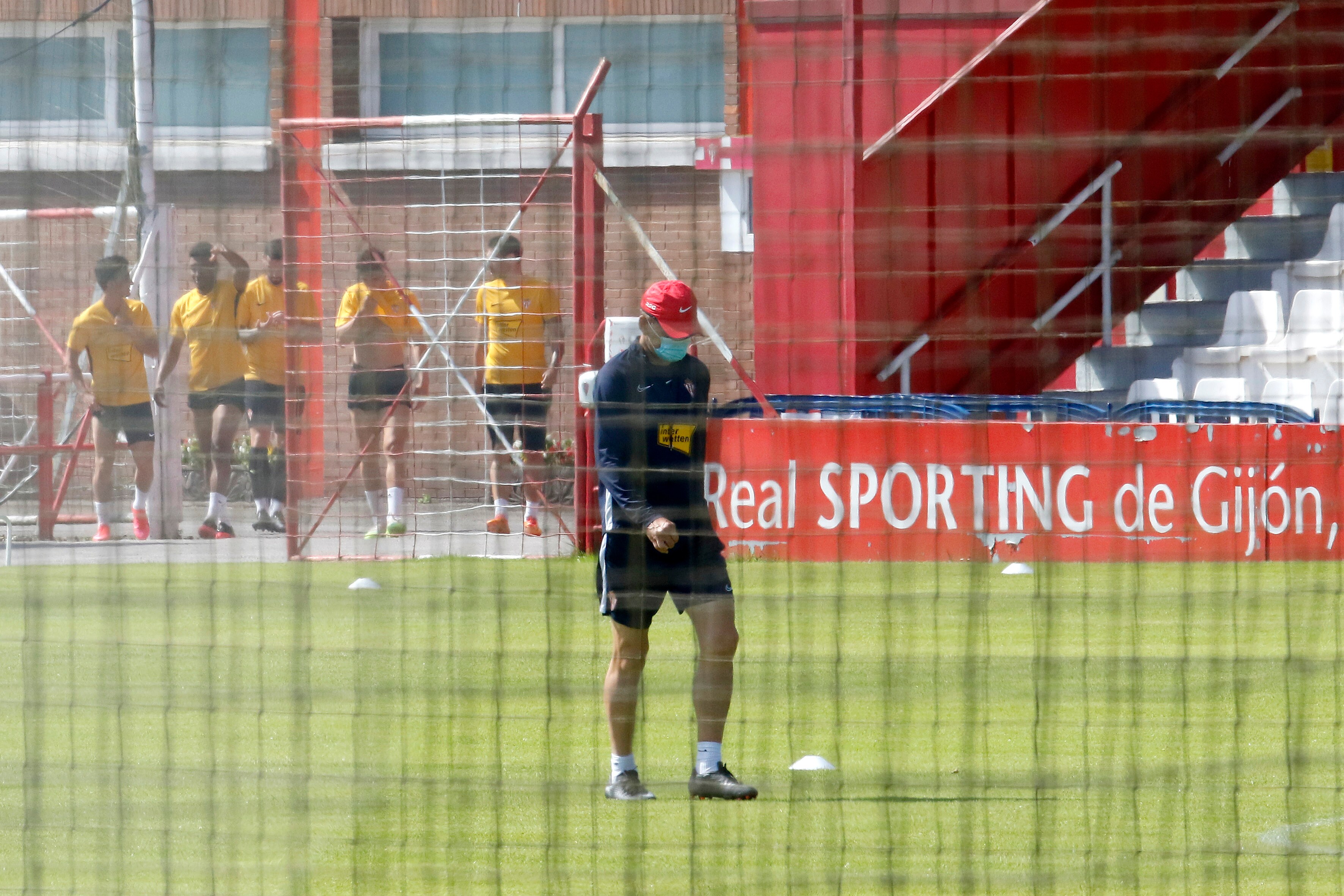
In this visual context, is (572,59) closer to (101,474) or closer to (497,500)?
(101,474)

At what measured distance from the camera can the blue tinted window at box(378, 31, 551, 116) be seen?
4527mm

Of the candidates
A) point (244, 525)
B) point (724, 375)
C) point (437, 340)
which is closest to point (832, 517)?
point (724, 375)

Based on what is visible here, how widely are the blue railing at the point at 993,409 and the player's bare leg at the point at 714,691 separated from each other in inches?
192

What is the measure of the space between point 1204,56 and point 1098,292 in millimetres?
2148

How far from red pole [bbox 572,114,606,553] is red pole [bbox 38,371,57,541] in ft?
9.36

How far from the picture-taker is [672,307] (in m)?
5.55

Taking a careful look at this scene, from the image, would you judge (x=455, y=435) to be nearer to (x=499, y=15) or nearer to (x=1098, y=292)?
(x=1098, y=292)

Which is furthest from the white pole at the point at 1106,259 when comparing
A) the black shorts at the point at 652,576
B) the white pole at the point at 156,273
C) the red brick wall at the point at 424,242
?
the white pole at the point at 156,273

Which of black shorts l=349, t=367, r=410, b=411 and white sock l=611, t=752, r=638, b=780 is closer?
white sock l=611, t=752, r=638, b=780

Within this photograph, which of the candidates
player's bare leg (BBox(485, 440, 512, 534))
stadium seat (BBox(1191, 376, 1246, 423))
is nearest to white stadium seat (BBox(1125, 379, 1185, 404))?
stadium seat (BBox(1191, 376, 1246, 423))

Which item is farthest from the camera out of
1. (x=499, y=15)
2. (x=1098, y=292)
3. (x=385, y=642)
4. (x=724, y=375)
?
(x=1098, y=292)

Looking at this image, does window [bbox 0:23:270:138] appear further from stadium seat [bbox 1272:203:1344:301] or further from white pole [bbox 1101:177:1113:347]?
stadium seat [bbox 1272:203:1344:301]

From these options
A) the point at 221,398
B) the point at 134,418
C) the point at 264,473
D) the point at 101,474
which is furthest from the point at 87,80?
the point at 264,473

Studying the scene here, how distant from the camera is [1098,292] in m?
14.5
